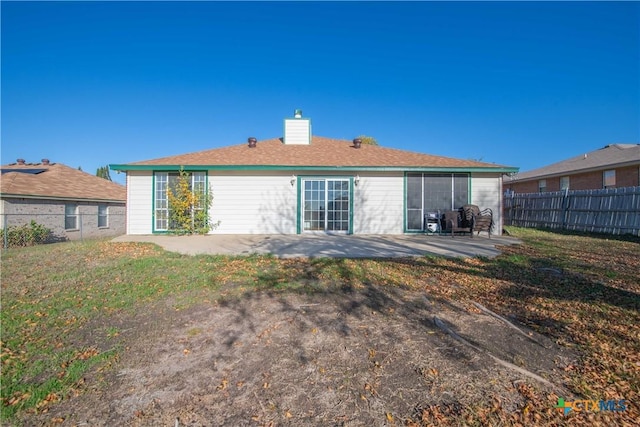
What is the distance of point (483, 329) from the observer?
323 centimetres

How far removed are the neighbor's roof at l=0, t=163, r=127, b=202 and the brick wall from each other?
0.40 meters

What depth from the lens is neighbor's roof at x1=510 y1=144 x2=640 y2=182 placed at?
15.1 m

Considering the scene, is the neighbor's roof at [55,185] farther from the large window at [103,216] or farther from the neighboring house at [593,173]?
the neighboring house at [593,173]

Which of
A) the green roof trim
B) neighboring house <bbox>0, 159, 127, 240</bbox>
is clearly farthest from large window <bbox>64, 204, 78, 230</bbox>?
the green roof trim

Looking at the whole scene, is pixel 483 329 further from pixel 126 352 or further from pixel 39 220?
pixel 39 220

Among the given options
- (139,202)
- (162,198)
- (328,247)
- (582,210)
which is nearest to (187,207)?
(162,198)

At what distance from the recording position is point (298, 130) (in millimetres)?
14227

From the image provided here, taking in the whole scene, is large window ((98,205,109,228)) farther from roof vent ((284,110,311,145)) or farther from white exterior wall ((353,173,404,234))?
white exterior wall ((353,173,404,234))

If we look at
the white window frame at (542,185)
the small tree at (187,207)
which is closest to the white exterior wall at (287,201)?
the small tree at (187,207)

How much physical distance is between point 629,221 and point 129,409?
→ 15.9m

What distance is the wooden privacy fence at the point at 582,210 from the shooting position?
11.1 m

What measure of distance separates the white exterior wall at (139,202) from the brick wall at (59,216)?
7.24ft

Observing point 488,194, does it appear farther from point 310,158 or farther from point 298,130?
point 298,130

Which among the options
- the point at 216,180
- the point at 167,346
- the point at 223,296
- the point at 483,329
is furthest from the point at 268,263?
the point at 216,180
